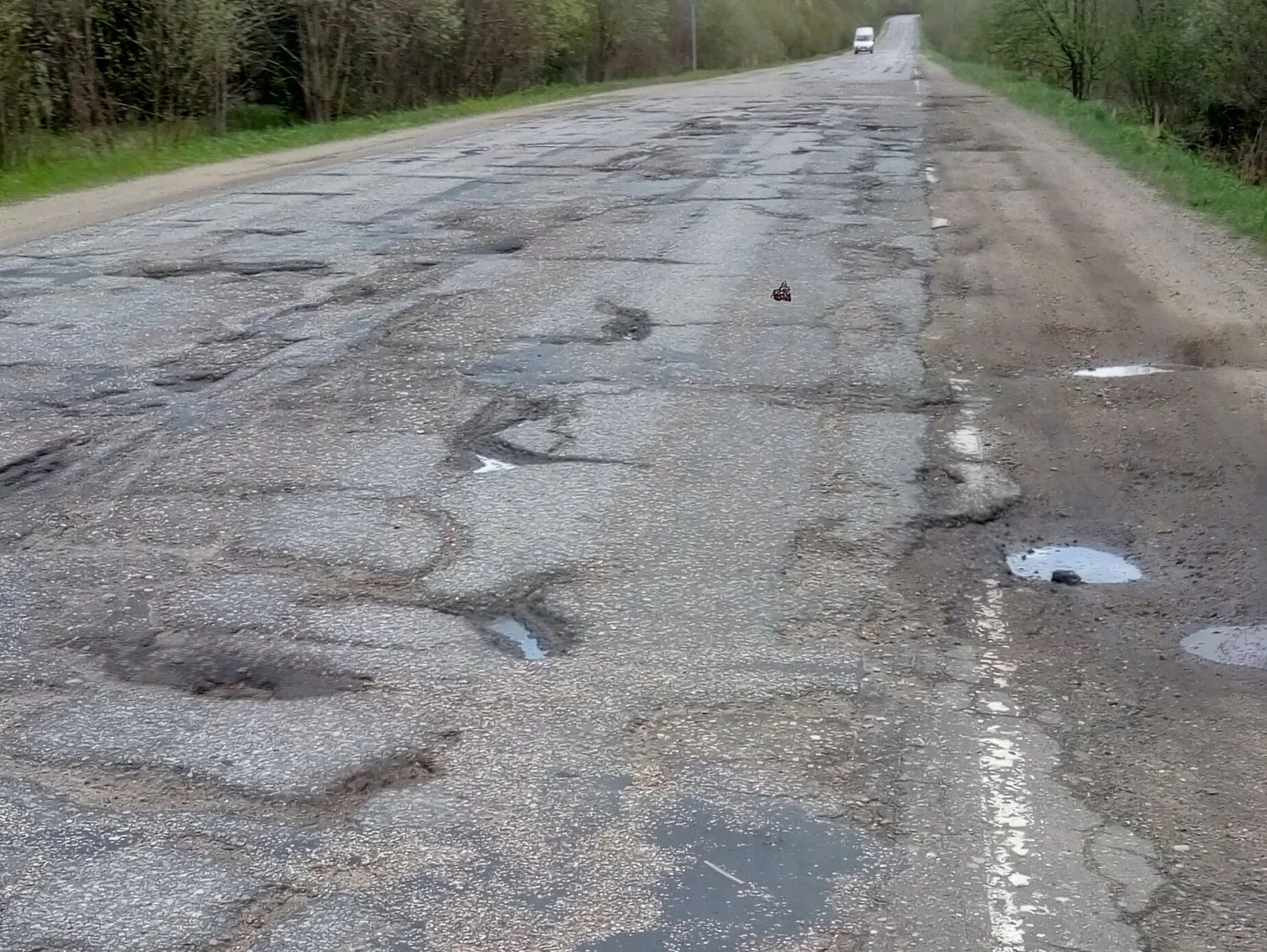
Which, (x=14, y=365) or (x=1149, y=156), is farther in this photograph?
(x=1149, y=156)

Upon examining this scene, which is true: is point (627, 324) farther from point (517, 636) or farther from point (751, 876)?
point (751, 876)

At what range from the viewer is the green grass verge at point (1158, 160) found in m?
13.5

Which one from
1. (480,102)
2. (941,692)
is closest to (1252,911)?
(941,692)

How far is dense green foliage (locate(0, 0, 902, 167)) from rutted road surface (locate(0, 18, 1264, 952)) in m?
10.4

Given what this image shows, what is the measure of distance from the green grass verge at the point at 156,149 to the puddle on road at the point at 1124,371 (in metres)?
10.9

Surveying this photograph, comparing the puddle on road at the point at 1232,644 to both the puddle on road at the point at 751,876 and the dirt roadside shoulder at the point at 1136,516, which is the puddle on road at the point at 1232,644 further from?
the puddle on road at the point at 751,876

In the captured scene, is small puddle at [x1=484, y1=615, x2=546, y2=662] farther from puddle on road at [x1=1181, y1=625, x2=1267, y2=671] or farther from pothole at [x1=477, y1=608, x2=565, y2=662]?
puddle on road at [x1=1181, y1=625, x2=1267, y2=671]

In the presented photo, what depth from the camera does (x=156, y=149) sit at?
1891 centimetres

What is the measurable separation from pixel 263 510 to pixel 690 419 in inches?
81.5

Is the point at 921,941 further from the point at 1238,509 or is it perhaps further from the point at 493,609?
the point at 1238,509

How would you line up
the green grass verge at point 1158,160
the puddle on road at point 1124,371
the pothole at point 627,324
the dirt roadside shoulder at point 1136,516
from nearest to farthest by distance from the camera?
the dirt roadside shoulder at point 1136,516
the puddle on road at point 1124,371
the pothole at point 627,324
the green grass verge at point 1158,160

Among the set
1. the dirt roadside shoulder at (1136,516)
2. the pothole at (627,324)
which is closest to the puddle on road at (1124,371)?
the dirt roadside shoulder at (1136,516)

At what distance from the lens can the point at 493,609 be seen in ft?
14.5

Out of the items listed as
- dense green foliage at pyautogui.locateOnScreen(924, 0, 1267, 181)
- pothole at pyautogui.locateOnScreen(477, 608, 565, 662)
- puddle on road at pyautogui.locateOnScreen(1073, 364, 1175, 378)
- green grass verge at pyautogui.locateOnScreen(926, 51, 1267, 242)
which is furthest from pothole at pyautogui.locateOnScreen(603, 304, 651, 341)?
dense green foliage at pyautogui.locateOnScreen(924, 0, 1267, 181)
